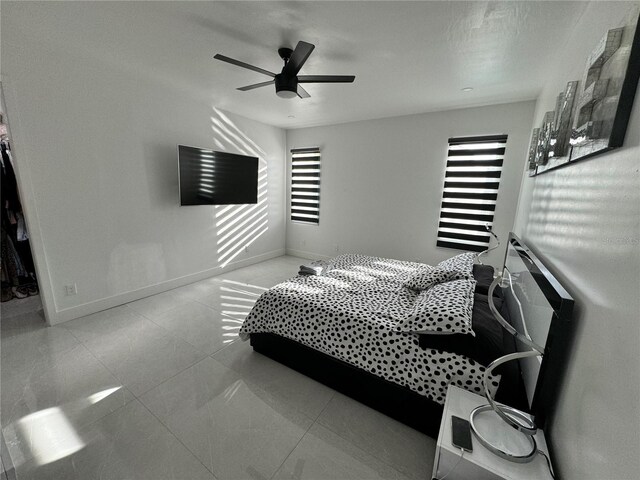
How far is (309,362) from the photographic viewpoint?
6.24ft

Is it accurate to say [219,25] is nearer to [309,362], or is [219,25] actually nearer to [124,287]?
[309,362]

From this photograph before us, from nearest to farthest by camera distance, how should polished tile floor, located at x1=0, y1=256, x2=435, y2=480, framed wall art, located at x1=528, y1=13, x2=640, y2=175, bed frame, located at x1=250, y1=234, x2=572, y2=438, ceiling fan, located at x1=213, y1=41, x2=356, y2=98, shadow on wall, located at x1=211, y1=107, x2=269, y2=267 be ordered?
framed wall art, located at x1=528, y1=13, x2=640, y2=175
bed frame, located at x1=250, y1=234, x2=572, y2=438
polished tile floor, located at x1=0, y1=256, x2=435, y2=480
ceiling fan, located at x1=213, y1=41, x2=356, y2=98
shadow on wall, located at x1=211, y1=107, x2=269, y2=267

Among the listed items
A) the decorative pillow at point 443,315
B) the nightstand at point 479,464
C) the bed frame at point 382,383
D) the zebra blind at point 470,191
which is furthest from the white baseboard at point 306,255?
the nightstand at point 479,464

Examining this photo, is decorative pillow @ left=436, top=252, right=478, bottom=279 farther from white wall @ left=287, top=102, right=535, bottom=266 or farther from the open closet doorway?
the open closet doorway

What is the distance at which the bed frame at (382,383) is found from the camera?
3.54ft

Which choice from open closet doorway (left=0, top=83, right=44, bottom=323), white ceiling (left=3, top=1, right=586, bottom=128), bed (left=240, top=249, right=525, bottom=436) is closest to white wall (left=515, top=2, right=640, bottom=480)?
bed (left=240, top=249, right=525, bottom=436)

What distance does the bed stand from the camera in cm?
139

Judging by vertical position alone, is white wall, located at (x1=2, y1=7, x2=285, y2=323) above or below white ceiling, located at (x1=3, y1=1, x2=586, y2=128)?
below

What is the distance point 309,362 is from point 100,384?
5.00ft

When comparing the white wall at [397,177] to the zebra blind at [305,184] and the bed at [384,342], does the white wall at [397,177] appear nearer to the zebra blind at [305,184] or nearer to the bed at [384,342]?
the zebra blind at [305,184]

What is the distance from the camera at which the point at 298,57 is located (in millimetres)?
1871

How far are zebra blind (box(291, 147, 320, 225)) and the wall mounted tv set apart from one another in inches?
42.5

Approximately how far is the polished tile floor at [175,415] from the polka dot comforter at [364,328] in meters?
0.33

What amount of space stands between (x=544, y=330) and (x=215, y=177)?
375 centimetres
